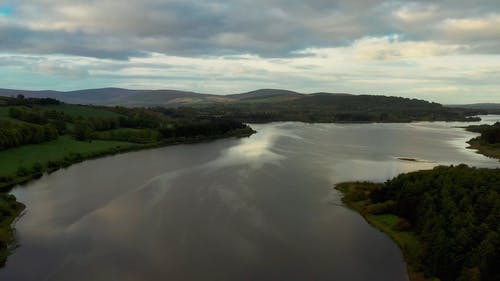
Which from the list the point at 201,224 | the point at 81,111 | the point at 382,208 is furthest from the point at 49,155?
the point at 382,208

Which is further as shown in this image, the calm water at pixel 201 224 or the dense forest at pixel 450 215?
the calm water at pixel 201 224

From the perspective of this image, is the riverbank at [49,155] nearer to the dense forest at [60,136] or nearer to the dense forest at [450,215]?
the dense forest at [60,136]

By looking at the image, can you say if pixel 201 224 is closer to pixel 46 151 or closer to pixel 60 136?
pixel 46 151

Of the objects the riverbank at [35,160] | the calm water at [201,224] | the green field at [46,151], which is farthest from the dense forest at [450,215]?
the green field at [46,151]

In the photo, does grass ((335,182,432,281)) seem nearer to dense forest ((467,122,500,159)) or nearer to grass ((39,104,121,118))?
dense forest ((467,122,500,159))

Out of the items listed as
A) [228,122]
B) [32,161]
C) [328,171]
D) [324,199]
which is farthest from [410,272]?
[228,122]

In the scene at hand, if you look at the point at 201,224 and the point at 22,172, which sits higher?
the point at 22,172

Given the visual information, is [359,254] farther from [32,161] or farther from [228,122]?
[228,122]

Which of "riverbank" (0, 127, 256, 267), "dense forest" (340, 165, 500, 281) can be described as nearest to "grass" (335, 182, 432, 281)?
"dense forest" (340, 165, 500, 281)
